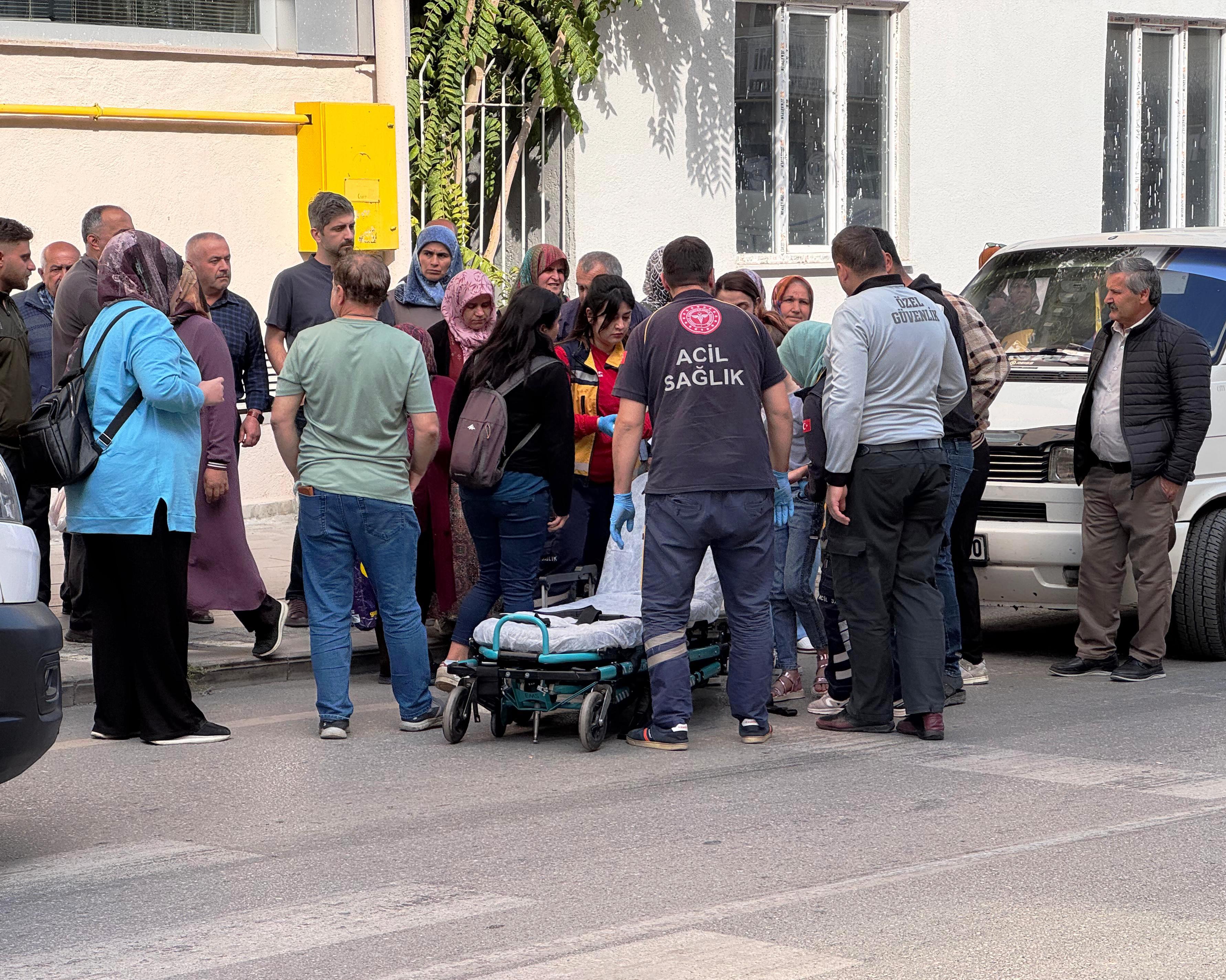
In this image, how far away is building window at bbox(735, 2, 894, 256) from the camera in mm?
15391

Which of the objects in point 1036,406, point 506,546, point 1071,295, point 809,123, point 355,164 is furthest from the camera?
point 809,123

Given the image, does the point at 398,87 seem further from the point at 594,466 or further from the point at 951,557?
the point at 951,557

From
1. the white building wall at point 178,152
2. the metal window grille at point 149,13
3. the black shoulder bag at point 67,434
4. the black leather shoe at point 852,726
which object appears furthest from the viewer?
the metal window grille at point 149,13

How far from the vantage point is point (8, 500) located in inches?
203

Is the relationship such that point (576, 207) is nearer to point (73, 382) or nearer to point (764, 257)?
point (764, 257)

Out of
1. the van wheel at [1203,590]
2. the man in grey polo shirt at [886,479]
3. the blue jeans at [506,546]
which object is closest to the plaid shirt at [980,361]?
the man in grey polo shirt at [886,479]

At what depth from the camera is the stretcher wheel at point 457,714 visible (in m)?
6.88

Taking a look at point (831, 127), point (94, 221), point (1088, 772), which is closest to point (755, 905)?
point (1088, 772)

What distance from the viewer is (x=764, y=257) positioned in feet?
50.7

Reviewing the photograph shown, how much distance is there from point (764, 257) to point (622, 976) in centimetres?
1181

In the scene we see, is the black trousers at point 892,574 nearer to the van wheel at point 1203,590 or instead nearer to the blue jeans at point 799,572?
the blue jeans at point 799,572

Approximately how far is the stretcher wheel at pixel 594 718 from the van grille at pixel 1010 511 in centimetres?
285

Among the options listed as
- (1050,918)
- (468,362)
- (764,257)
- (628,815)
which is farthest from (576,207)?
(1050,918)

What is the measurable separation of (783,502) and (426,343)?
6.58 ft
